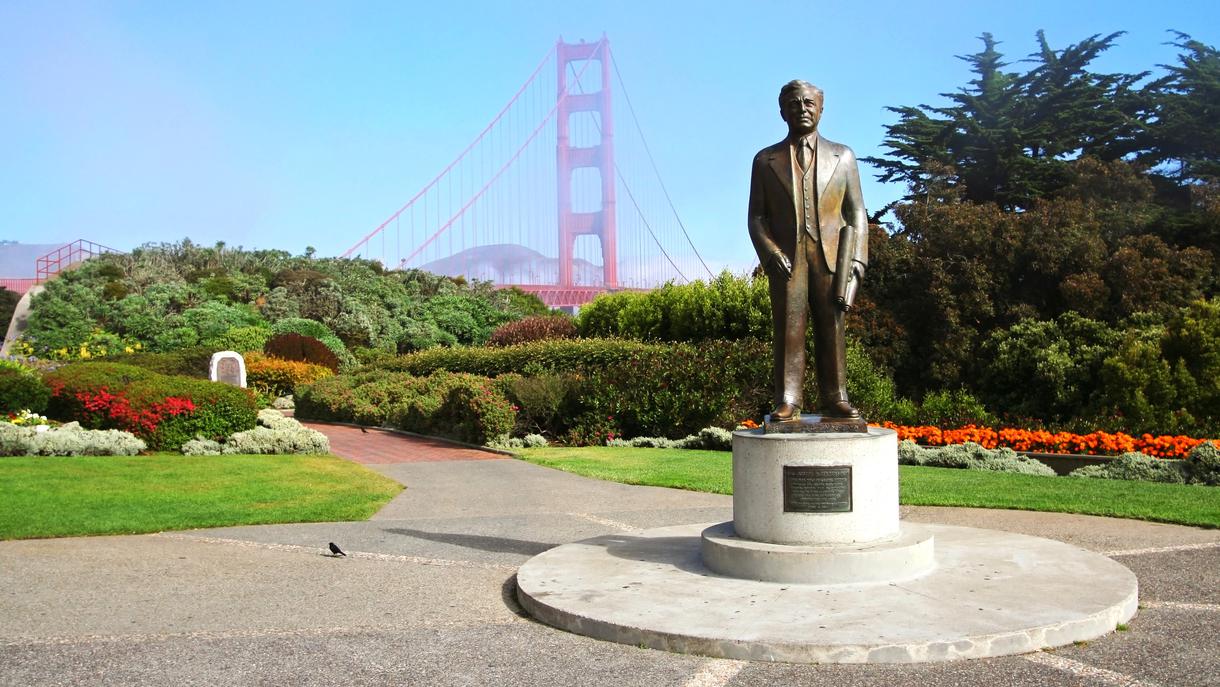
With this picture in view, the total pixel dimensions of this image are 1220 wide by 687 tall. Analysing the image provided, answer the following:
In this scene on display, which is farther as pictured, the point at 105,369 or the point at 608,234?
the point at 608,234

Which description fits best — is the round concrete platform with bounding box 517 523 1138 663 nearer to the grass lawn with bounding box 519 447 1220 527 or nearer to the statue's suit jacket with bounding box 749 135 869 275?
the statue's suit jacket with bounding box 749 135 869 275

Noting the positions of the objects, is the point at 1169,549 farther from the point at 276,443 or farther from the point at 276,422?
the point at 276,422

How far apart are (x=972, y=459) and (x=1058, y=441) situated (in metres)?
1.57

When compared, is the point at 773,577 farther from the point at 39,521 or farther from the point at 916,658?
the point at 39,521

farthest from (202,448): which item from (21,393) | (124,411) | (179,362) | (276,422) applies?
(179,362)

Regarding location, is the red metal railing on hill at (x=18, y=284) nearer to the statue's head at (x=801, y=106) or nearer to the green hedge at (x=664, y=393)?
the green hedge at (x=664, y=393)

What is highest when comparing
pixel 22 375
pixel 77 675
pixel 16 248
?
pixel 16 248

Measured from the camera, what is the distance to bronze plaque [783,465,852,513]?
5.83 metres

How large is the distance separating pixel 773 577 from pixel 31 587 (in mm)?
4529

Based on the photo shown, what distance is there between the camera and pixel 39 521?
8352 mm

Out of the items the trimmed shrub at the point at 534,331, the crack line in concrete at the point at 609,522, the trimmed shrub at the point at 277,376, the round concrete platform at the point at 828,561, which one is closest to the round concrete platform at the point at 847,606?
the round concrete platform at the point at 828,561

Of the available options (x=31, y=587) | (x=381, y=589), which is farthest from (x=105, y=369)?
(x=381, y=589)

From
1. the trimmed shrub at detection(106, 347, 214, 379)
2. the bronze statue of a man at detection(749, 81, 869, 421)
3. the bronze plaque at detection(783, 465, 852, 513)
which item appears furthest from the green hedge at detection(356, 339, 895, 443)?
the trimmed shrub at detection(106, 347, 214, 379)

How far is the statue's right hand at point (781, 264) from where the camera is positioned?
643 cm
